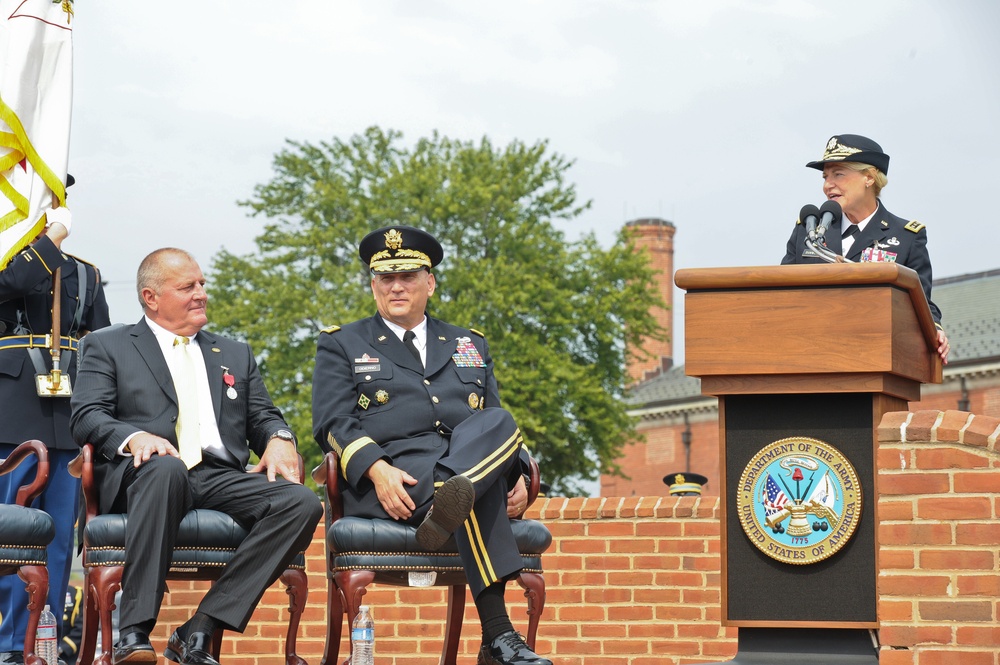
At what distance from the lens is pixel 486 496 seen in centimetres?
532

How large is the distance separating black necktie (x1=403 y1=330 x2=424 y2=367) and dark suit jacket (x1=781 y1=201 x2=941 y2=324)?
1503 mm

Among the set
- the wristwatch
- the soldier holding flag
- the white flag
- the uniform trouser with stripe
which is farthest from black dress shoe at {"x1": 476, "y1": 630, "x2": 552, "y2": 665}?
the white flag

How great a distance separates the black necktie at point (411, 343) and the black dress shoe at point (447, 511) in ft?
2.96

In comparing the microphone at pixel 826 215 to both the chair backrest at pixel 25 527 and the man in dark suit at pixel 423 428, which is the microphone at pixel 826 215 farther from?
the chair backrest at pixel 25 527

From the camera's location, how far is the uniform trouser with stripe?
17.2 ft

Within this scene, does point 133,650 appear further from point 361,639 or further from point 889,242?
point 889,242

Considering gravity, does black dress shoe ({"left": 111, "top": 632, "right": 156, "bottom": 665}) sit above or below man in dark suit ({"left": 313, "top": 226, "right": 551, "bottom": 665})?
below

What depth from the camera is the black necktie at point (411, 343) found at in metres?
5.91

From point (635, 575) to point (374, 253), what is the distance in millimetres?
2558

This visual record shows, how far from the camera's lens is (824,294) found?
4.40 meters

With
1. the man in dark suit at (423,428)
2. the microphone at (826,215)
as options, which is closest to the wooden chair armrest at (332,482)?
the man in dark suit at (423,428)

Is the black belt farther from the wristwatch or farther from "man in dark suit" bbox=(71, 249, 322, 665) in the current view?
the wristwatch

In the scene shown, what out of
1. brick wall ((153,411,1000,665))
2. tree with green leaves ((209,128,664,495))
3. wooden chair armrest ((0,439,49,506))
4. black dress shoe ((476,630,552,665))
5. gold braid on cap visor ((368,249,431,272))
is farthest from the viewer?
tree with green leaves ((209,128,664,495))

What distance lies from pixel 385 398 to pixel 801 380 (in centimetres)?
189
